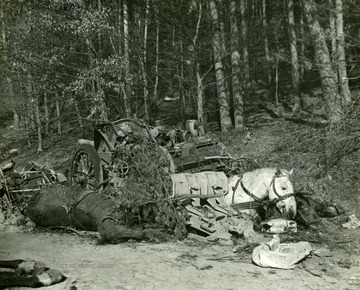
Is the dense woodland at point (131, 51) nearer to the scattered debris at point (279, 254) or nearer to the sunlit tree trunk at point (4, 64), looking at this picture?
the sunlit tree trunk at point (4, 64)

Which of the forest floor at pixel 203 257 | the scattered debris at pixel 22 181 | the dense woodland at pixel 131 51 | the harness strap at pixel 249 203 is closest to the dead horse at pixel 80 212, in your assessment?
the forest floor at pixel 203 257

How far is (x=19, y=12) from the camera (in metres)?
17.9

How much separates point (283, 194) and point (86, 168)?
5.67m

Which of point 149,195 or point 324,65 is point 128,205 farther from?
point 324,65

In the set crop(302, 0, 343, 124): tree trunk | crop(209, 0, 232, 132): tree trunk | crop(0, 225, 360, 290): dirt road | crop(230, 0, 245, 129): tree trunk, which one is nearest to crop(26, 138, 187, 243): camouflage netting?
crop(0, 225, 360, 290): dirt road

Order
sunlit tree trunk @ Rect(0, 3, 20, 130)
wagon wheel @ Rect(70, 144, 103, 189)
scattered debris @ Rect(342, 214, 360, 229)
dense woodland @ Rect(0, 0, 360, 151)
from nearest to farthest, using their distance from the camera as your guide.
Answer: scattered debris @ Rect(342, 214, 360, 229), wagon wheel @ Rect(70, 144, 103, 189), dense woodland @ Rect(0, 0, 360, 151), sunlit tree trunk @ Rect(0, 3, 20, 130)

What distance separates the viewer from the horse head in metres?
8.75

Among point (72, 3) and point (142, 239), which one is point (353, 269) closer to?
point (142, 239)

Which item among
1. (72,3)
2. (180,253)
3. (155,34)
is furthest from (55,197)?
(155,34)

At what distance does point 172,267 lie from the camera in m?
7.00

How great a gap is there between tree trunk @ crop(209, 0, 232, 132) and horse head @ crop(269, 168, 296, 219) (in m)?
9.44

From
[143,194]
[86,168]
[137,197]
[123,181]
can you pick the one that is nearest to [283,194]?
[143,194]

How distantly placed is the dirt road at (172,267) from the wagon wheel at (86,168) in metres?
2.37

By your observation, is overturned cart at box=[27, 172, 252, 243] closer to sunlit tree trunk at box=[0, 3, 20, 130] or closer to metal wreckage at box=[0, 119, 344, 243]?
metal wreckage at box=[0, 119, 344, 243]
